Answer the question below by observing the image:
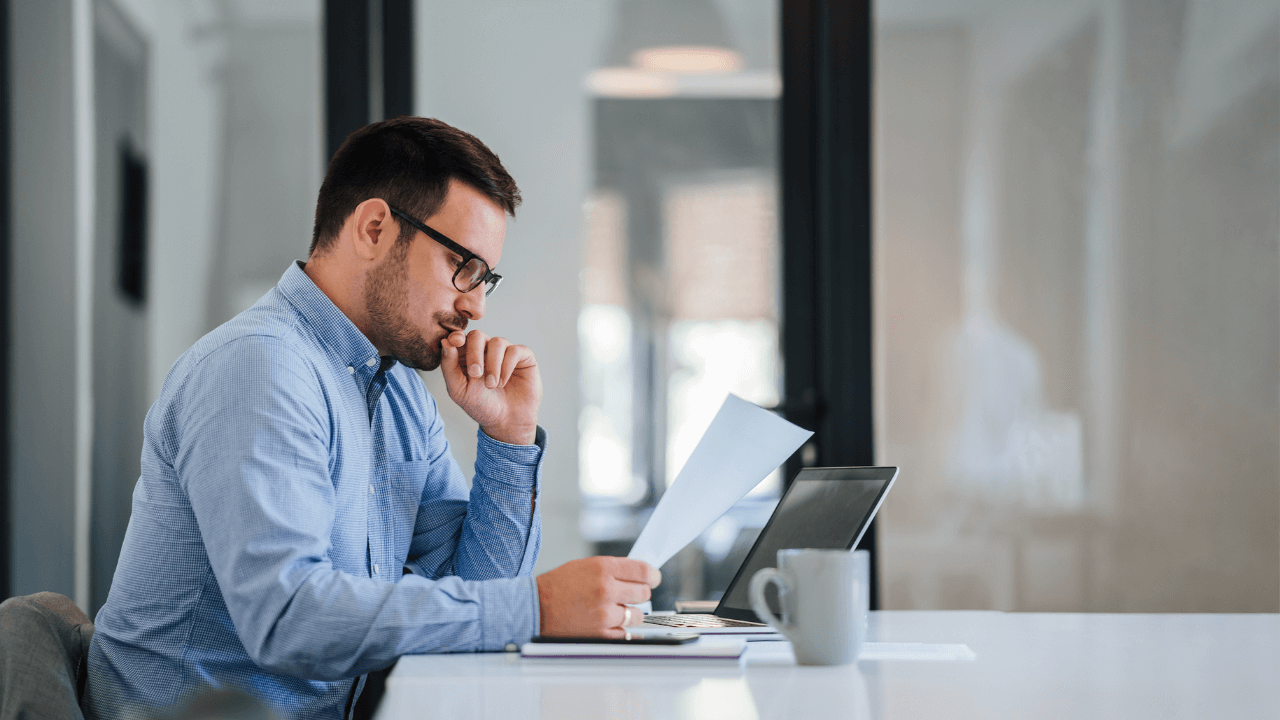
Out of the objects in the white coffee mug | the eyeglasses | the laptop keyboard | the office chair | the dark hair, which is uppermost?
the dark hair

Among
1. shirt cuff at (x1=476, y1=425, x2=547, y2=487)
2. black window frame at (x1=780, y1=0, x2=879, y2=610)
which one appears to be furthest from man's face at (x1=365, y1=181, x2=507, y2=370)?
black window frame at (x1=780, y1=0, x2=879, y2=610)

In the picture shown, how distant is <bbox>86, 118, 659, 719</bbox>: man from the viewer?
0.98 metres

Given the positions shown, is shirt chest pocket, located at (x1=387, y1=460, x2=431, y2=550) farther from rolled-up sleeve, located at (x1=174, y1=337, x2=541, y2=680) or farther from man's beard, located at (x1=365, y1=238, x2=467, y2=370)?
rolled-up sleeve, located at (x1=174, y1=337, x2=541, y2=680)

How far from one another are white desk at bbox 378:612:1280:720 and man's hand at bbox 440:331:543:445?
506 mm

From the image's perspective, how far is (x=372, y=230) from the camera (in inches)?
53.9

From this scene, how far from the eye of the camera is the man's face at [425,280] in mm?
1372

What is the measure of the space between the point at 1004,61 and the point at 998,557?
1.22 m

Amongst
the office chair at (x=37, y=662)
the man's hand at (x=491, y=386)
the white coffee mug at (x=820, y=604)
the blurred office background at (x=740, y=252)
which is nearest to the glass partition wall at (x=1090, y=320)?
the blurred office background at (x=740, y=252)

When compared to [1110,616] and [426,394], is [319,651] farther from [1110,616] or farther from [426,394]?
[1110,616]

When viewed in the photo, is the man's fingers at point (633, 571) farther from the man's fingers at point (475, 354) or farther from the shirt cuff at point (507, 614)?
the man's fingers at point (475, 354)

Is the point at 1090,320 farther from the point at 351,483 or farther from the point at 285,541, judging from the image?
the point at 285,541

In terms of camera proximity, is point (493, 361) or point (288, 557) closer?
point (288, 557)

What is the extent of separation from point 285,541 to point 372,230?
0.53 meters

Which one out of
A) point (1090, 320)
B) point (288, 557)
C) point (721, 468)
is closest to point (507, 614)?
point (288, 557)
